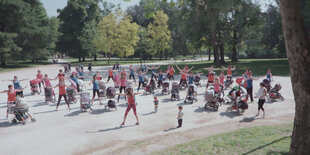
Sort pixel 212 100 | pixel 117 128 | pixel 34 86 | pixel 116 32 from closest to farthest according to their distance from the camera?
pixel 117 128
pixel 212 100
pixel 34 86
pixel 116 32

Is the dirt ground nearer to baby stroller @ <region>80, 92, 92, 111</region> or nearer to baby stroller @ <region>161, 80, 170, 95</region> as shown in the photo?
baby stroller @ <region>80, 92, 92, 111</region>

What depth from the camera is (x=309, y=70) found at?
5.39 m

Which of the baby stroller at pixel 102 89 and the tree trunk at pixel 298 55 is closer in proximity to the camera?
the tree trunk at pixel 298 55

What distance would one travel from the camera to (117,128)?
412 inches

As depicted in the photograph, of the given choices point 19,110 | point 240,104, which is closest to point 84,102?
point 19,110

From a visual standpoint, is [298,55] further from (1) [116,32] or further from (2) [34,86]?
(1) [116,32]

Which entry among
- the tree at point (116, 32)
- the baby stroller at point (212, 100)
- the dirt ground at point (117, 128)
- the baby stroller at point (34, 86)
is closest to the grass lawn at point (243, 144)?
the dirt ground at point (117, 128)

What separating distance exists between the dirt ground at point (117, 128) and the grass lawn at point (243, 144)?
84 cm

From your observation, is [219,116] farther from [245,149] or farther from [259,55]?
[259,55]

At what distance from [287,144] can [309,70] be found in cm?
316

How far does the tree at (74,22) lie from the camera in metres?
63.9

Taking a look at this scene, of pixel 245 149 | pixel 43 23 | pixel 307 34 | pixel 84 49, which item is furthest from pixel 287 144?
pixel 43 23

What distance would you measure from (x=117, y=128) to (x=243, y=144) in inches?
214

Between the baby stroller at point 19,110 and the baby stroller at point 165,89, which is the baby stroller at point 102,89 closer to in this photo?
the baby stroller at point 165,89
